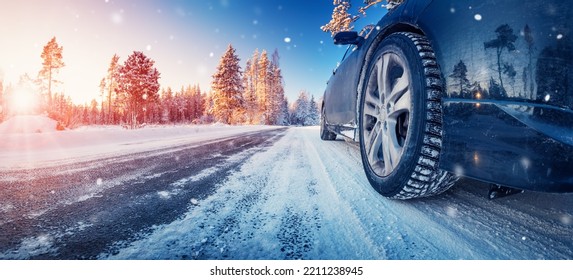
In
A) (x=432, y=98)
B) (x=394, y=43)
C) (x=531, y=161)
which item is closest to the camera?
(x=531, y=161)

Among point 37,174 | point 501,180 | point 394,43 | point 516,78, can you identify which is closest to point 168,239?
point 501,180

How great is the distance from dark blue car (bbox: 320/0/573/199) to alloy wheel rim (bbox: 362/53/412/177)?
0.01m

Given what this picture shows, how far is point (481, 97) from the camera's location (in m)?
1.13

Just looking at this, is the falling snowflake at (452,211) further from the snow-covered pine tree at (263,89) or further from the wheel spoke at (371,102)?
the snow-covered pine tree at (263,89)

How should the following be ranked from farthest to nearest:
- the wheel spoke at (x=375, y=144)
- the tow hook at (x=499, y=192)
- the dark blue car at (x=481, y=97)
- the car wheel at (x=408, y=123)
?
the wheel spoke at (x=375, y=144) < the car wheel at (x=408, y=123) < the tow hook at (x=499, y=192) < the dark blue car at (x=481, y=97)

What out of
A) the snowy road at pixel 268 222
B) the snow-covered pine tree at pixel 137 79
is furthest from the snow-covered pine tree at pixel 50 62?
the snowy road at pixel 268 222

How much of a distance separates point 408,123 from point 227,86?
Result: 3328 cm

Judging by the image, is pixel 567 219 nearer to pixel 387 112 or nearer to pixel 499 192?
pixel 499 192

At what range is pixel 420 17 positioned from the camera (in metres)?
1.49

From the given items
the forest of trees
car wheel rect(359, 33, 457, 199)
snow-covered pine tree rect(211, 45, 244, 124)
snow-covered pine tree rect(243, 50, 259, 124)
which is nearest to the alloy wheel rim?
car wheel rect(359, 33, 457, 199)

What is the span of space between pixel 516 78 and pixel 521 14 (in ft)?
0.87

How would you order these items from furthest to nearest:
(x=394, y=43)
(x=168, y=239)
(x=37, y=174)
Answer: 1. (x=37, y=174)
2. (x=394, y=43)
3. (x=168, y=239)

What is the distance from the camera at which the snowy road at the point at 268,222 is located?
1030 millimetres

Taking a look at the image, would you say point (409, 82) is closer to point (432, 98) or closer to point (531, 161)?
point (432, 98)
